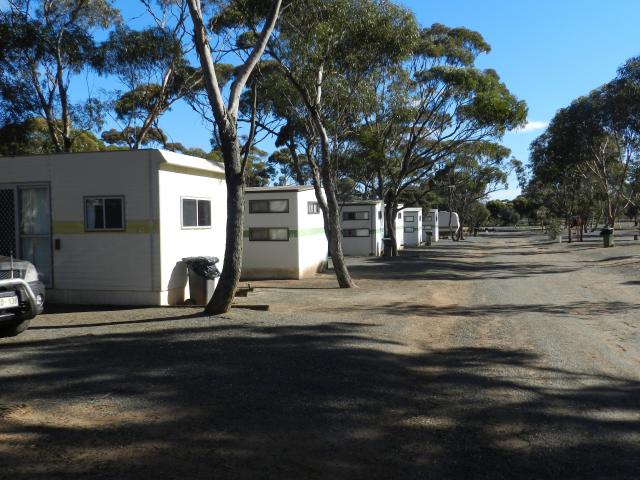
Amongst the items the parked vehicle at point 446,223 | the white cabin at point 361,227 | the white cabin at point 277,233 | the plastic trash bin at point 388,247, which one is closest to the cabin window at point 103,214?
the white cabin at point 277,233

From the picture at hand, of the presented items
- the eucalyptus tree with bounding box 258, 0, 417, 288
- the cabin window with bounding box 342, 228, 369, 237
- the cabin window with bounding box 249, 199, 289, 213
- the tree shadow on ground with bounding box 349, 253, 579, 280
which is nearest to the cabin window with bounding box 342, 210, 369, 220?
the cabin window with bounding box 342, 228, 369, 237

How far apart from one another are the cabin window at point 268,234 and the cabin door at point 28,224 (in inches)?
331

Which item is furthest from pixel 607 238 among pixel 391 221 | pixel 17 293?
pixel 17 293

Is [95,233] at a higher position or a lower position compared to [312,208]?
lower

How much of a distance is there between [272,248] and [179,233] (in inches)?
300

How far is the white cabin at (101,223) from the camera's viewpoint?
10641mm

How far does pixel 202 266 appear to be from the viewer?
1125 centimetres

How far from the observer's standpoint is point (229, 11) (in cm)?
1570

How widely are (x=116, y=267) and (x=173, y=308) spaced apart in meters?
1.41

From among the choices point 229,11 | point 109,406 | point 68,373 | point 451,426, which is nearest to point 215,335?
point 68,373

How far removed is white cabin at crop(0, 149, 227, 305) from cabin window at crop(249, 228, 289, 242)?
7.24 meters

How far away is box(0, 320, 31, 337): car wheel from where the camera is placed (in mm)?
7700

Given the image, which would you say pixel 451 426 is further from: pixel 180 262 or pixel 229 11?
pixel 229 11

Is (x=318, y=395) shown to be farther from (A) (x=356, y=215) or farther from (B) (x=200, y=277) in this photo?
(A) (x=356, y=215)
